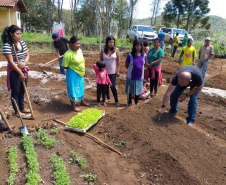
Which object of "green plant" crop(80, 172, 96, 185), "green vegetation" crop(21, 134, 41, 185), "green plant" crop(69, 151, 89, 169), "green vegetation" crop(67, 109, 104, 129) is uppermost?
"green vegetation" crop(67, 109, 104, 129)

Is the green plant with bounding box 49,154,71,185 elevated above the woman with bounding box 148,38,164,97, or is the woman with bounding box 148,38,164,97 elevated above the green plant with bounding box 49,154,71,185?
the woman with bounding box 148,38,164,97

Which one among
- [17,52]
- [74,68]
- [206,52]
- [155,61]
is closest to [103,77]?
[74,68]

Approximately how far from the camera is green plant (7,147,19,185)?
2.54 metres

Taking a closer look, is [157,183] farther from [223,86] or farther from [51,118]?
[223,86]

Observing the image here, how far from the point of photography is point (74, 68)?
4.39 m

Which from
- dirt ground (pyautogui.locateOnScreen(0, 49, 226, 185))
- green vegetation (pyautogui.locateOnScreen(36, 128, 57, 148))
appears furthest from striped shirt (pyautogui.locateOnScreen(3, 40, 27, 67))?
green vegetation (pyautogui.locateOnScreen(36, 128, 57, 148))

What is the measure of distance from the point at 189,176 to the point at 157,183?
17.2 inches

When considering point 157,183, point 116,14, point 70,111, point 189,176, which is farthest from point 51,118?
point 116,14

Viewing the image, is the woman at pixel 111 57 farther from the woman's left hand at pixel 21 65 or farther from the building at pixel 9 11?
the building at pixel 9 11

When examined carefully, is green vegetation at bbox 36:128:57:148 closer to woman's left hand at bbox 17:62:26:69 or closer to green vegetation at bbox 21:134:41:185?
green vegetation at bbox 21:134:41:185

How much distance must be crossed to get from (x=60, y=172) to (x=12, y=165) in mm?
679

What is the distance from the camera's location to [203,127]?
4508 millimetres

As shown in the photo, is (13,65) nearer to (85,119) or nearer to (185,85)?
(85,119)

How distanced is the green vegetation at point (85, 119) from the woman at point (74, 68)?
0.67 m
